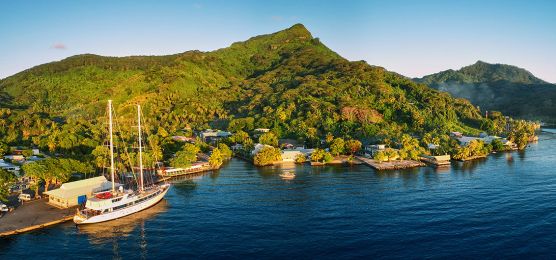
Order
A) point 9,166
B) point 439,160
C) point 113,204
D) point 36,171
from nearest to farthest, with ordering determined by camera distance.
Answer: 1. point 113,204
2. point 36,171
3. point 9,166
4. point 439,160

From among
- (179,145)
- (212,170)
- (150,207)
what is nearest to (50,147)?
(179,145)

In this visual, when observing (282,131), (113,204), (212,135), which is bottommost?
(113,204)

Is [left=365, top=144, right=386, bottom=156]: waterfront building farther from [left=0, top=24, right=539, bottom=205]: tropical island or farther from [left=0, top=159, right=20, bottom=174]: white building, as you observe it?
[left=0, top=159, right=20, bottom=174]: white building

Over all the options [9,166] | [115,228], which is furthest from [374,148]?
[9,166]

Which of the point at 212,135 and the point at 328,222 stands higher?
the point at 212,135

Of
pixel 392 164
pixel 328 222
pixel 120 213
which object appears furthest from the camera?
pixel 392 164

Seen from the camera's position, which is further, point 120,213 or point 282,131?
point 282,131

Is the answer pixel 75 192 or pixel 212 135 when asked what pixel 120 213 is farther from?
pixel 212 135

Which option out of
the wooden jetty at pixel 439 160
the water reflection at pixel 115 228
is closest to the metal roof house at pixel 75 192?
the water reflection at pixel 115 228
